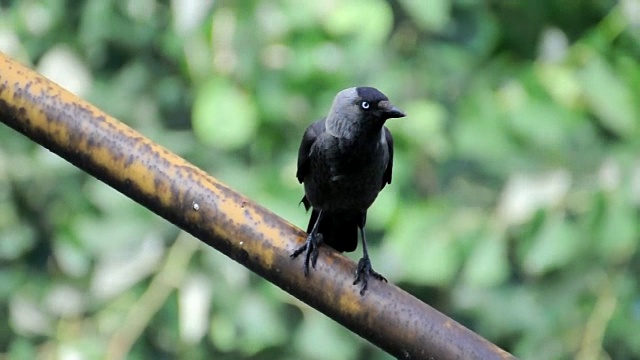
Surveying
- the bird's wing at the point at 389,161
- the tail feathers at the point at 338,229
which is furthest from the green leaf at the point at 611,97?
the tail feathers at the point at 338,229

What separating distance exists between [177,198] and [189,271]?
1938 mm

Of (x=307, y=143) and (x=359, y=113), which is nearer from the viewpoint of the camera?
(x=359, y=113)

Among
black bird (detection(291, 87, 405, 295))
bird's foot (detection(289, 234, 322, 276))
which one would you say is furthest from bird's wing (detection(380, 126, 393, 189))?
bird's foot (detection(289, 234, 322, 276))

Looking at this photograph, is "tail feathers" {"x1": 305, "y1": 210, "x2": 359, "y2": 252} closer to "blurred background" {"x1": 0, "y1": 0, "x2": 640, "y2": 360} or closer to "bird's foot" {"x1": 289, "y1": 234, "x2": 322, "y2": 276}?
"blurred background" {"x1": 0, "y1": 0, "x2": 640, "y2": 360}

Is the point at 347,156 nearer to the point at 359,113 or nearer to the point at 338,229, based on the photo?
the point at 359,113

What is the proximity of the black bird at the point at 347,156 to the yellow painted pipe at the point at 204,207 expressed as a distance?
100 centimetres

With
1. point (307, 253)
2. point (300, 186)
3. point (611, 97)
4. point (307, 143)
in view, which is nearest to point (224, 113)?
point (300, 186)

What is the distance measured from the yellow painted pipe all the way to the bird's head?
3.62 ft

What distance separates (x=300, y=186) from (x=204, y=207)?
1796 mm

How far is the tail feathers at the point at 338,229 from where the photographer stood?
11.0ft

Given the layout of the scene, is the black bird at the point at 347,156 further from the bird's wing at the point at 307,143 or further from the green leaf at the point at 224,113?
the green leaf at the point at 224,113

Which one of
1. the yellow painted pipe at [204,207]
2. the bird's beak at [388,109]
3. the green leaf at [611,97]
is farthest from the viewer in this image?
the green leaf at [611,97]

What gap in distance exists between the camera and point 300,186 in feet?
12.4

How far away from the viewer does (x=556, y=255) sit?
146 inches
